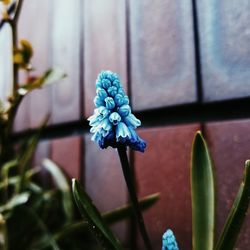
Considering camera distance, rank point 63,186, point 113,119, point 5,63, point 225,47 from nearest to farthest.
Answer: point 113,119 → point 225,47 → point 63,186 → point 5,63

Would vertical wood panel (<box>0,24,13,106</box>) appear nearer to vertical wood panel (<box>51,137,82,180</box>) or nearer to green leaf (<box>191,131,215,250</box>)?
vertical wood panel (<box>51,137,82,180</box>)

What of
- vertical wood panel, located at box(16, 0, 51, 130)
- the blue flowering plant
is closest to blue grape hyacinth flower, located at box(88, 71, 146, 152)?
the blue flowering plant

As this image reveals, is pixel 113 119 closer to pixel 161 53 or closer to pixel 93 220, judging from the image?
pixel 93 220

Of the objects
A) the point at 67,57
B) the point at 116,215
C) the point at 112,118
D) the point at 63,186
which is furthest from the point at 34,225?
the point at 112,118

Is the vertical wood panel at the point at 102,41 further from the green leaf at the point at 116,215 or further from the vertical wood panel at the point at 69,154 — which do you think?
the green leaf at the point at 116,215

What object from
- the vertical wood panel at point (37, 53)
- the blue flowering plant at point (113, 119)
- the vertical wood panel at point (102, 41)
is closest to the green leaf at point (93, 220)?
the blue flowering plant at point (113, 119)

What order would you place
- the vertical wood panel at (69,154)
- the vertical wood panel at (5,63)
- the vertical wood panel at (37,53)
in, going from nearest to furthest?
1. the vertical wood panel at (69,154)
2. the vertical wood panel at (37,53)
3. the vertical wood panel at (5,63)
